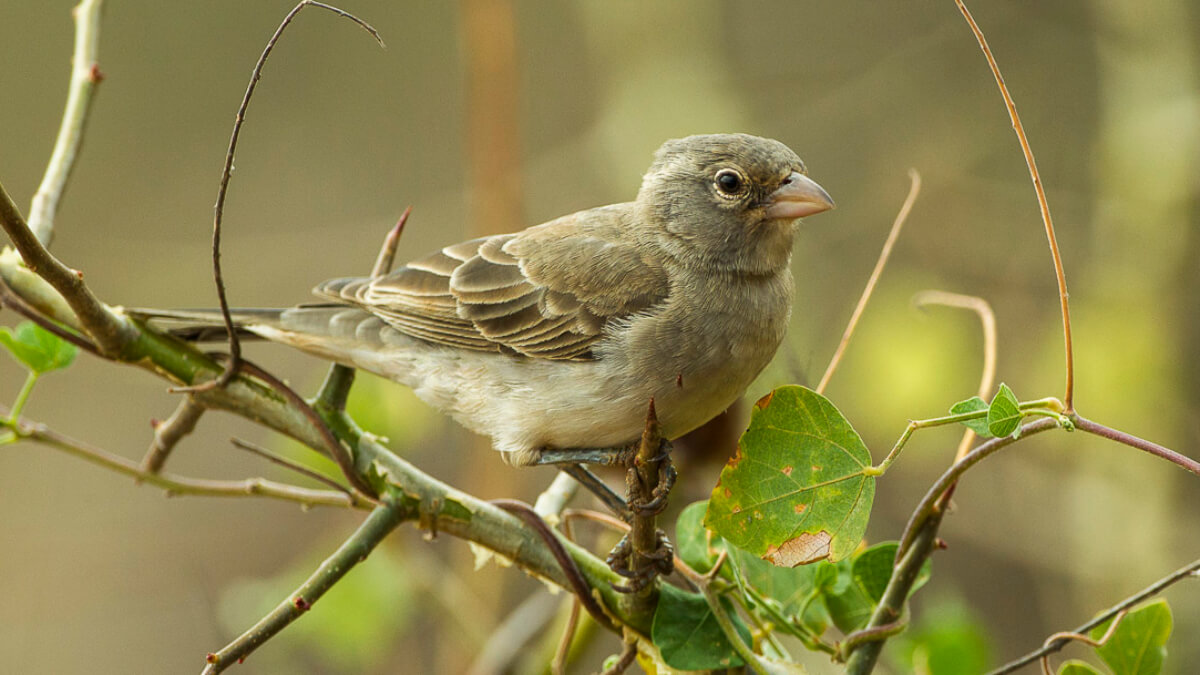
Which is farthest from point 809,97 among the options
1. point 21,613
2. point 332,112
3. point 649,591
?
point 21,613

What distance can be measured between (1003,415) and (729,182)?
1730 mm

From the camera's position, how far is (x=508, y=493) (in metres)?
4.53

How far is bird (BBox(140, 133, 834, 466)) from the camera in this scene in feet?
9.93

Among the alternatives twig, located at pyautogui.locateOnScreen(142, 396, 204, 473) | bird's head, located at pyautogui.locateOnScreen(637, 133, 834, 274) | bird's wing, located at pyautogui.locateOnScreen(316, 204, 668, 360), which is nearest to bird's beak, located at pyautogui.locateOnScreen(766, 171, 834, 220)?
bird's head, located at pyautogui.locateOnScreen(637, 133, 834, 274)

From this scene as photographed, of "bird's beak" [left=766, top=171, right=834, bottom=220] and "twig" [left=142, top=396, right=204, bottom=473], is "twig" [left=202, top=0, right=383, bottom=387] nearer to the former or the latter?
"twig" [left=142, top=396, right=204, bottom=473]

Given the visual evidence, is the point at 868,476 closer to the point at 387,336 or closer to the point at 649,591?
the point at 649,591

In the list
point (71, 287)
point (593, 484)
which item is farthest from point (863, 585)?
point (71, 287)

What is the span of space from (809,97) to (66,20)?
6.67m

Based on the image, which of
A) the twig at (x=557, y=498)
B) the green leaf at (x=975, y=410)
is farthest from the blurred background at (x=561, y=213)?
the green leaf at (x=975, y=410)

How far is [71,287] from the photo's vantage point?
2348 mm

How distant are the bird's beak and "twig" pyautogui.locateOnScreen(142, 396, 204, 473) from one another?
5.46 ft

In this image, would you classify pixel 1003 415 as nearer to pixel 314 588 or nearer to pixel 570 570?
pixel 570 570

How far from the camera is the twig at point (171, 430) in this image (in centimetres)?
275

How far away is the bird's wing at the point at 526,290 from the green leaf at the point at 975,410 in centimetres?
147
